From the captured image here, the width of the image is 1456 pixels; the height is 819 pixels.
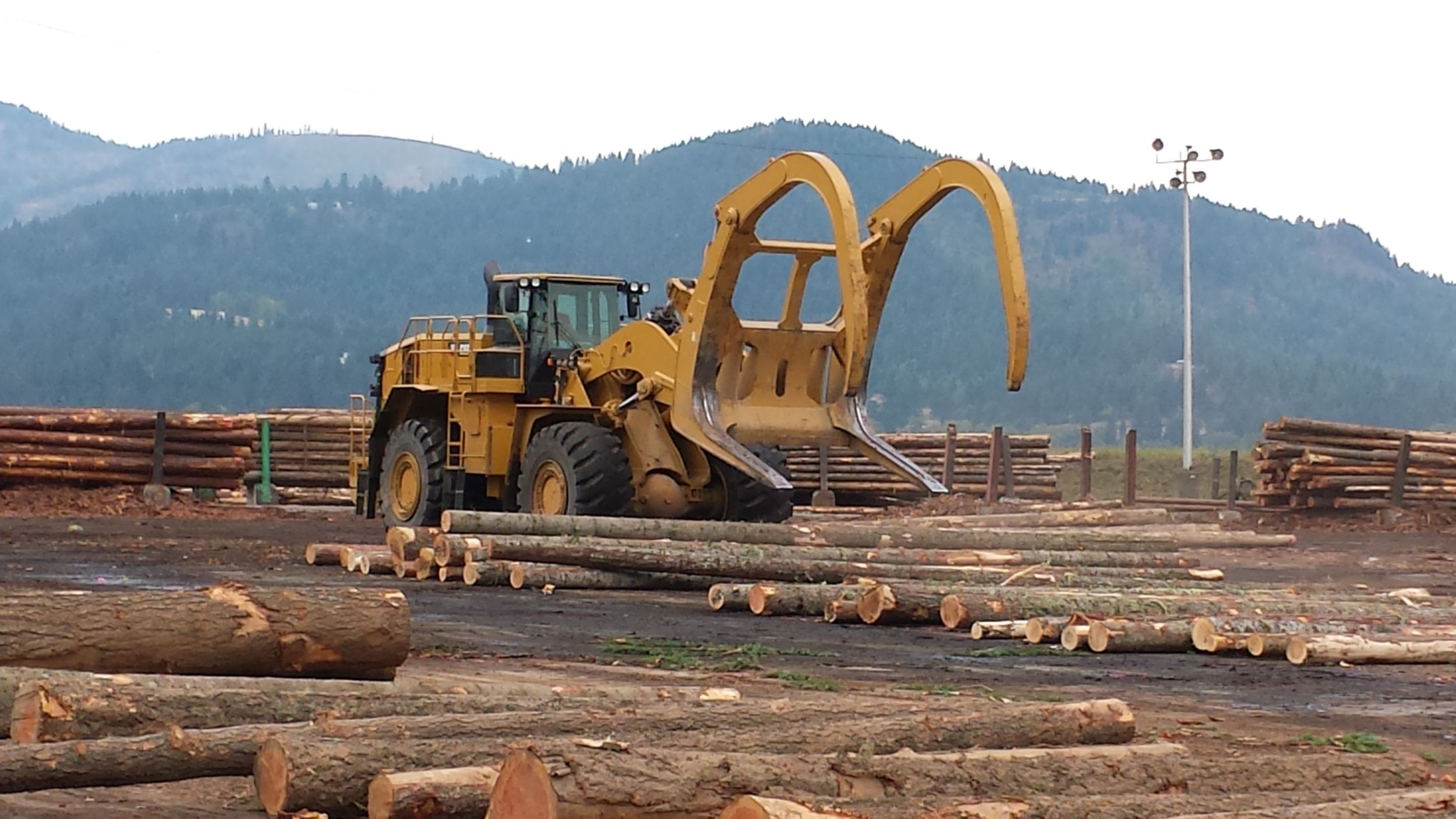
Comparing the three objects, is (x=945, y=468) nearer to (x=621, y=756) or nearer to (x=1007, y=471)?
(x=1007, y=471)

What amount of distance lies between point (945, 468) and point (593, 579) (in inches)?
765

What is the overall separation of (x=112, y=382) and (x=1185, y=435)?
102 m

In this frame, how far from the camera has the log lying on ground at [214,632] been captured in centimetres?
755

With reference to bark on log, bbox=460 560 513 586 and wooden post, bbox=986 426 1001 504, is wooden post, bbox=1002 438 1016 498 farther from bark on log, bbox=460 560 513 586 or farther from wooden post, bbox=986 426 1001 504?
bark on log, bbox=460 560 513 586

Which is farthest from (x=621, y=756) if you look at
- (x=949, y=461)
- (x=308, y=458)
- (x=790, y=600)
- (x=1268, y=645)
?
(x=308, y=458)

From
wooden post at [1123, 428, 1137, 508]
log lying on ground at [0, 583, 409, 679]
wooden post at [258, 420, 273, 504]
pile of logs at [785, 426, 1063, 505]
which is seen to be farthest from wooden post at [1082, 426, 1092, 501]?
log lying on ground at [0, 583, 409, 679]

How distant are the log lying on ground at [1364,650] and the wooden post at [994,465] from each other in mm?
21392

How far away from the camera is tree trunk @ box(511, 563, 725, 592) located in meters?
15.5

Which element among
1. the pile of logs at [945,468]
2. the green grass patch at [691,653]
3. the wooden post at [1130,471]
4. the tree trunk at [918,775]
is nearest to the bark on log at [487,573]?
the green grass patch at [691,653]

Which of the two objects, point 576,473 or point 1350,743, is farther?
point 576,473

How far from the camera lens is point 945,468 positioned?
34.4m

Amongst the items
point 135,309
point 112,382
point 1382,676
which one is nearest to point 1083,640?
point 1382,676

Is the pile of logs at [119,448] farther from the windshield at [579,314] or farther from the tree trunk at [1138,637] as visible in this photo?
the tree trunk at [1138,637]

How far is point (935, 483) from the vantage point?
663 inches
